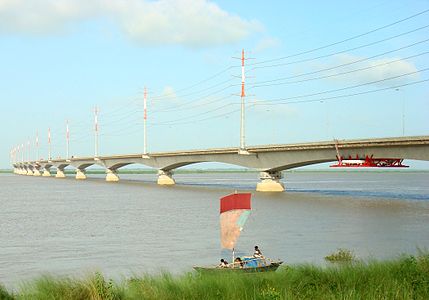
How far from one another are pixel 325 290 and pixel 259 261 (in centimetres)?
670

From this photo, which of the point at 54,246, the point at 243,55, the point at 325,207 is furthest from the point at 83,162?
the point at 54,246

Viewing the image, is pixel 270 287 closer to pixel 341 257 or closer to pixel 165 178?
pixel 341 257

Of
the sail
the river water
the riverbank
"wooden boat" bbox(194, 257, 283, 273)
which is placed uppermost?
the sail

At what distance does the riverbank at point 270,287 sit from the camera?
1194 centimetres

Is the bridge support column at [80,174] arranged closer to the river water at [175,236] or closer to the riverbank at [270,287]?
the river water at [175,236]

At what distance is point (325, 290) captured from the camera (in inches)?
502

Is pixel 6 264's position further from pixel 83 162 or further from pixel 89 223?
pixel 83 162

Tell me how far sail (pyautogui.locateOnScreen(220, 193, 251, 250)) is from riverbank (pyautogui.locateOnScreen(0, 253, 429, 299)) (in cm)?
607

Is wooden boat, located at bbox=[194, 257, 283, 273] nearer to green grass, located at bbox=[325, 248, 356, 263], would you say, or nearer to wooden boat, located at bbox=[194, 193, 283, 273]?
wooden boat, located at bbox=[194, 193, 283, 273]

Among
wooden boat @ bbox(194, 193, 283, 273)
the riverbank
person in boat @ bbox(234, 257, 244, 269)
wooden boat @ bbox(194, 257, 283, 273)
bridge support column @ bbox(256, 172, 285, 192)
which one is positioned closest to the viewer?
the riverbank

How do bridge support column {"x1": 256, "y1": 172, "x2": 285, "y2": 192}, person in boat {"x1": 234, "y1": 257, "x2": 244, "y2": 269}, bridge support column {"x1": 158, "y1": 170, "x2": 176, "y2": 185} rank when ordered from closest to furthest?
person in boat {"x1": 234, "y1": 257, "x2": 244, "y2": 269} < bridge support column {"x1": 256, "y1": 172, "x2": 285, "y2": 192} < bridge support column {"x1": 158, "y1": 170, "x2": 176, "y2": 185}

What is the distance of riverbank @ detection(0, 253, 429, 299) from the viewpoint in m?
11.9

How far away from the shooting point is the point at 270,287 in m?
12.4

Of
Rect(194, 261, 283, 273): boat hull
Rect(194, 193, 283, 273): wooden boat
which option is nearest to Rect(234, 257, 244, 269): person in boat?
Rect(194, 193, 283, 273): wooden boat
